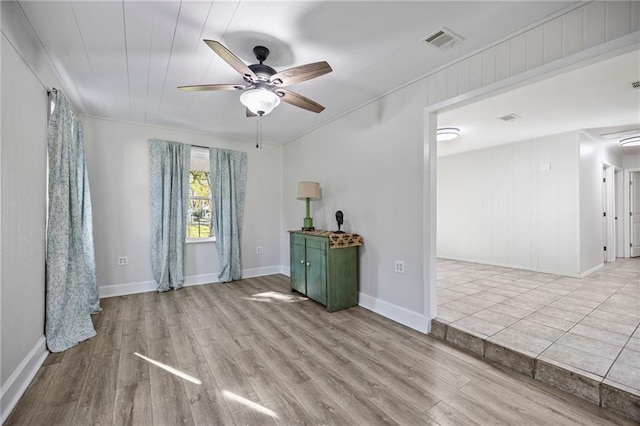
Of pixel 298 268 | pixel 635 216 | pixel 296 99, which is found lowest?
pixel 298 268

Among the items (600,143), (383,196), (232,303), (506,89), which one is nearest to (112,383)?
(232,303)

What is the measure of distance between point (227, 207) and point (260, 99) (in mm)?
2795

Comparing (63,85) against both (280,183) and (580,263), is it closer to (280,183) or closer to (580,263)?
(280,183)

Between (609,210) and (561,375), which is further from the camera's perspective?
Result: (609,210)

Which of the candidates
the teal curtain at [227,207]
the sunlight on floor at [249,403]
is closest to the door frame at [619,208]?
the teal curtain at [227,207]

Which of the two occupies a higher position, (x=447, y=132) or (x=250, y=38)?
(x=250, y=38)

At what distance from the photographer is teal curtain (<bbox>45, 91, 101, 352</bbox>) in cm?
233

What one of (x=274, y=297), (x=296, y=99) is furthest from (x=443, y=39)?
(x=274, y=297)

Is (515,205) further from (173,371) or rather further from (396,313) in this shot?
(173,371)

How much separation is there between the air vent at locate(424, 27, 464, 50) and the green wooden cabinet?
6.98 ft

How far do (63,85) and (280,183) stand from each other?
3.27 m

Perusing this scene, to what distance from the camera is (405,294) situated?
2893mm

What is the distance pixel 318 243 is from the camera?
3.41 meters

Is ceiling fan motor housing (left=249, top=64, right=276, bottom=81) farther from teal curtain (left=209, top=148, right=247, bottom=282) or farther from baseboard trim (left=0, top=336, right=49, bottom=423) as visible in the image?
teal curtain (left=209, top=148, right=247, bottom=282)
